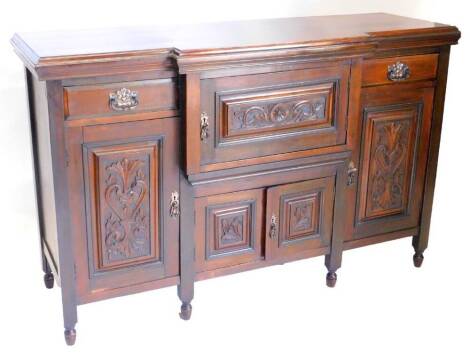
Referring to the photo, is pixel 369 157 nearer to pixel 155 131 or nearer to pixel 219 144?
pixel 219 144

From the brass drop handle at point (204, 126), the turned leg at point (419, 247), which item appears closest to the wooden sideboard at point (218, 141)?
the brass drop handle at point (204, 126)

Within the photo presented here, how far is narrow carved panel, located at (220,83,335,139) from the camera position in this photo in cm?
232

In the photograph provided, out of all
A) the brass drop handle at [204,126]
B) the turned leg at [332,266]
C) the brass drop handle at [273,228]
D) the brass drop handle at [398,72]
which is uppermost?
the brass drop handle at [398,72]

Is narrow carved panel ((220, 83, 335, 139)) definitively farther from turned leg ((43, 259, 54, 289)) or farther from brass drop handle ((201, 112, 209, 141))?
turned leg ((43, 259, 54, 289))

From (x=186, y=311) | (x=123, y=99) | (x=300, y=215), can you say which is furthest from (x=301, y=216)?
(x=123, y=99)

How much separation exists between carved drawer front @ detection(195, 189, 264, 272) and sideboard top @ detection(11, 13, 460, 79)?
0.50 metres

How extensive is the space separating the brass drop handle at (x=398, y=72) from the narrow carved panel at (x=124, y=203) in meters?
0.87

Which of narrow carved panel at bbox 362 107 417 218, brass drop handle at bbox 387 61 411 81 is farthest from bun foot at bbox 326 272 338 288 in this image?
brass drop handle at bbox 387 61 411 81

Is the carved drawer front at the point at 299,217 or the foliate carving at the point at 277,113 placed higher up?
the foliate carving at the point at 277,113

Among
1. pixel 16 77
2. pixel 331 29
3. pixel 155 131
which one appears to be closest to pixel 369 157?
pixel 331 29

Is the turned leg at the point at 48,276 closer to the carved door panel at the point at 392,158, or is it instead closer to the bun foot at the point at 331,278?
the bun foot at the point at 331,278

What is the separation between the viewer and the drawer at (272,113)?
2.29 meters

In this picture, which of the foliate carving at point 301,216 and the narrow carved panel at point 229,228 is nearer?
the narrow carved panel at point 229,228

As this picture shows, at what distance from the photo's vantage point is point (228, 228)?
2.50m
